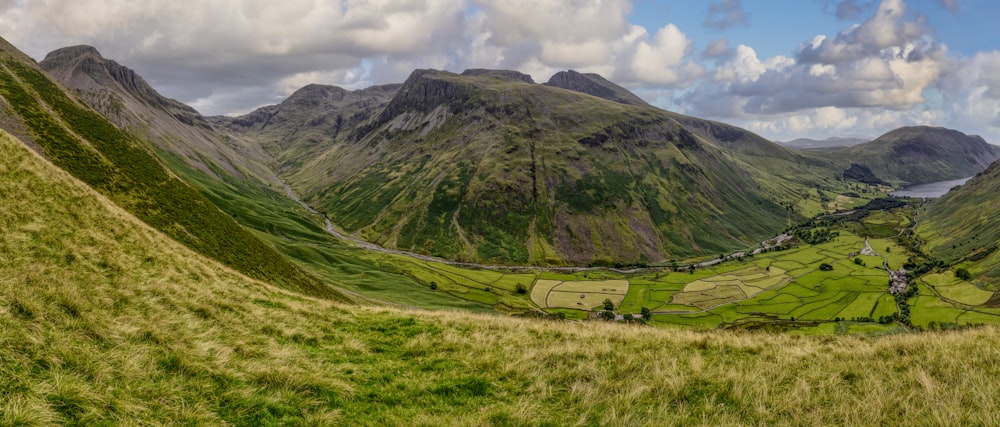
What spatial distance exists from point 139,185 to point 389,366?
221ft

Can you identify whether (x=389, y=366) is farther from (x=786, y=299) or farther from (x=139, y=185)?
(x=786, y=299)

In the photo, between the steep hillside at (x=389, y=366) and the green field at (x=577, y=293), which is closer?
the steep hillside at (x=389, y=366)

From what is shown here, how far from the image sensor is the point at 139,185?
60875mm

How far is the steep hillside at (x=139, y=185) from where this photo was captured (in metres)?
53.0

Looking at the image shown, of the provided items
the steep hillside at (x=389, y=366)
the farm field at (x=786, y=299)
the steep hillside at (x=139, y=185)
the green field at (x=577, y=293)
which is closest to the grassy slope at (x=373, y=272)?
the green field at (x=577, y=293)

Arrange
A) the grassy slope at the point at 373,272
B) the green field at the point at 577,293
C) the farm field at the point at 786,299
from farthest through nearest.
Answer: the green field at the point at 577,293 < the farm field at the point at 786,299 < the grassy slope at the point at 373,272

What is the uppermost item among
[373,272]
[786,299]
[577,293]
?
[786,299]

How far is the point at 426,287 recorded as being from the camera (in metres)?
148

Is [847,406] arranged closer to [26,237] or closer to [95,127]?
[26,237]

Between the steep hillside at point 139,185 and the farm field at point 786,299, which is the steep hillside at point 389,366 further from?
the farm field at point 786,299

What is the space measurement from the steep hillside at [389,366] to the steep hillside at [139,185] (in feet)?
115

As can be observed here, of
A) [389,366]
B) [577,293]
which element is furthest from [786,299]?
[389,366]

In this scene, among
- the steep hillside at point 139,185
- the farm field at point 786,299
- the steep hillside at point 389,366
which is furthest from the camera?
the farm field at point 786,299

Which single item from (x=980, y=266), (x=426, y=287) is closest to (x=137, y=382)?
(x=426, y=287)
